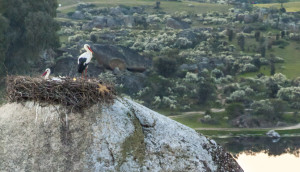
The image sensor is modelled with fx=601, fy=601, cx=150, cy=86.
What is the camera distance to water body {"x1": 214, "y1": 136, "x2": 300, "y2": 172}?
41531mm

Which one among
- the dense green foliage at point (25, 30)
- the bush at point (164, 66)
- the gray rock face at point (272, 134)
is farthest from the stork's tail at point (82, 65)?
the bush at point (164, 66)

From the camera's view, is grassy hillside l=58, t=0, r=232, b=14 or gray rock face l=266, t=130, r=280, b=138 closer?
gray rock face l=266, t=130, r=280, b=138

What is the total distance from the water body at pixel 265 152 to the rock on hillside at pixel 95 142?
86.1 feet

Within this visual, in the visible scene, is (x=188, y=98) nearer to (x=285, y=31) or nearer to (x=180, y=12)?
(x=285, y=31)

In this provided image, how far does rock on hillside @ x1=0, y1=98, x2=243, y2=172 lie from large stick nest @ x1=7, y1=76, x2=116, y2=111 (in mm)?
170

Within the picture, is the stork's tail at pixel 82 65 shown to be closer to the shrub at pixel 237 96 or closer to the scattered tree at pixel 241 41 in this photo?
the shrub at pixel 237 96

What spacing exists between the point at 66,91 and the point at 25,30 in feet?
176

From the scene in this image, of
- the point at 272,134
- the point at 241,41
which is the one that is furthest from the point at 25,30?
the point at 241,41

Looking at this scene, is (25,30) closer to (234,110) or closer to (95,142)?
(234,110)

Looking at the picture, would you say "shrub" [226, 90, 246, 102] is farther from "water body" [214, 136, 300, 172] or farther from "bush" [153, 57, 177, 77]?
Result: "bush" [153, 57, 177, 77]

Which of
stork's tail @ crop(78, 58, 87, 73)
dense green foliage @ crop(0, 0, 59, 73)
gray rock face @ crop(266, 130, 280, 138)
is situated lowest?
gray rock face @ crop(266, 130, 280, 138)

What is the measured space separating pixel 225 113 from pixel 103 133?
42.8 meters

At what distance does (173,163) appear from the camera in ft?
41.6

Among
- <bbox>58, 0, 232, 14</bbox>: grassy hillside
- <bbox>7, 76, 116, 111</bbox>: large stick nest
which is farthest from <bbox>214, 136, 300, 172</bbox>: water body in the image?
<bbox>58, 0, 232, 14</bbox>: grassy hillside
